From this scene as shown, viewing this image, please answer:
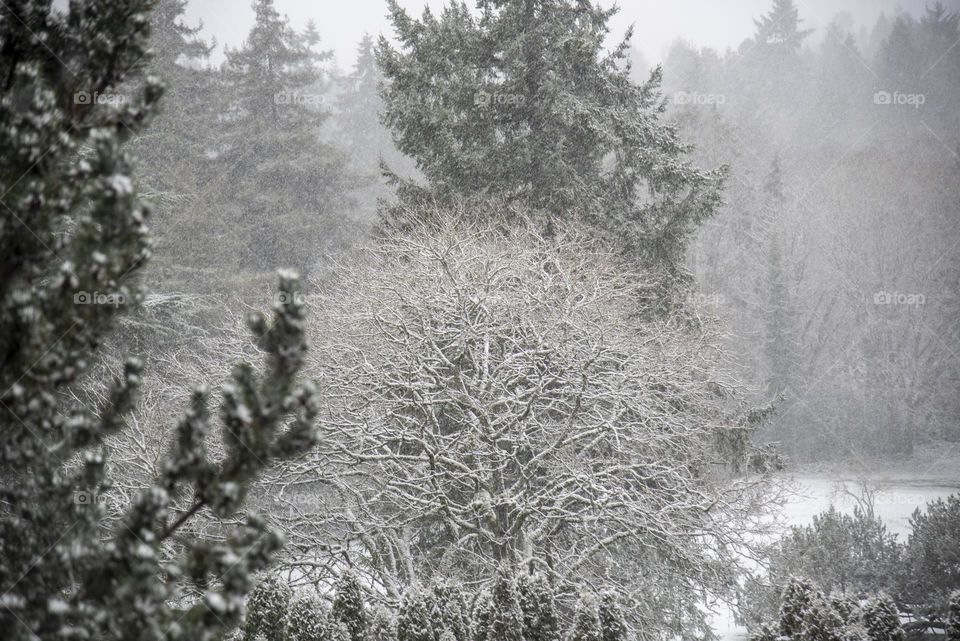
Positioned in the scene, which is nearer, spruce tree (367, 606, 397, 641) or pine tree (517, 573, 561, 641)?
pine tree (517, 573, 561, 641)

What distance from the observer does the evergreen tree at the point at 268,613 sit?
6383 mm

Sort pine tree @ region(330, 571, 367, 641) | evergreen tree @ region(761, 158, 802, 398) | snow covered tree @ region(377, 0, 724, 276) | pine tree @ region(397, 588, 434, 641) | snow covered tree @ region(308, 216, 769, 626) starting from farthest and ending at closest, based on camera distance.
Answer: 1. evergreen tree @ region(761, 158, 802, 398)
2. snow covered tree @ region(377, 0, 724, 276)
3. snow covered tree @ region(308, 216, 769, 626)
4. pine tree @ region(330, 571, 367, 641)
5. pine tree @ region(397, 588, 434, 641)

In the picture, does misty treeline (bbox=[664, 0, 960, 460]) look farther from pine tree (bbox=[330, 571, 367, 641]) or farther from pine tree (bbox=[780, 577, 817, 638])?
pine tree (bbox=[330, 571, 367, 641])

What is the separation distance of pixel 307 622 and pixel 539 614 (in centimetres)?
210

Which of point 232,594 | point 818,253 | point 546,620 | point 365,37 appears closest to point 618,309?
point 546,620

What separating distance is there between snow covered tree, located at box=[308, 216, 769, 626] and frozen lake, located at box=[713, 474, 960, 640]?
11.7 metres

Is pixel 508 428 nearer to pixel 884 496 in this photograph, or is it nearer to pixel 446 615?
pixel 446 615

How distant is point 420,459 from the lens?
9.46 m

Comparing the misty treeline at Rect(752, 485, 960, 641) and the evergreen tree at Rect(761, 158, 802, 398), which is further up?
the evergreen tree at Rect(761, 158, 802, 398)

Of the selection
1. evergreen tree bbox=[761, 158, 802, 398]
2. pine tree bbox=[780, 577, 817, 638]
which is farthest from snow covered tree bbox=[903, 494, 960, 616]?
evergreen tree bbox=[761, 158, 802, 398]

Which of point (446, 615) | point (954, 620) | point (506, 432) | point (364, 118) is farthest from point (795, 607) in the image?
point (364, 118)

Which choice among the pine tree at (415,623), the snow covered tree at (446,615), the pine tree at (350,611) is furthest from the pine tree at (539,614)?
the pine tree at (350,611)

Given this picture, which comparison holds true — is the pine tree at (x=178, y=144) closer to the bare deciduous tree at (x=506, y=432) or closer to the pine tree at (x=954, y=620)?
the bare deciduous tree at (x=506, y=432)

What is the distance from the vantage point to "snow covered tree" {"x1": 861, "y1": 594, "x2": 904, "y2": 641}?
547cm
